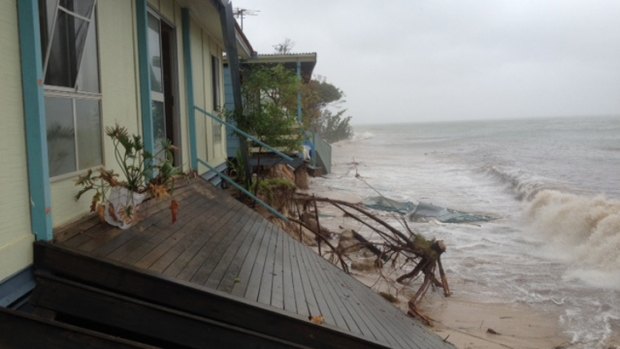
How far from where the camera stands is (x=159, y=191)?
4.34 m

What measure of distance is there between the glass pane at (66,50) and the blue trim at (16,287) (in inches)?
50.4

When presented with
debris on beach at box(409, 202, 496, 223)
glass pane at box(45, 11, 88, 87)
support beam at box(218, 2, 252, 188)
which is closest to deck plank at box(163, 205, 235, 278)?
glass pane at box(45, 11, 88, 87)

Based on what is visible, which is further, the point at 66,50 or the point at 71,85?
the point at 71,85

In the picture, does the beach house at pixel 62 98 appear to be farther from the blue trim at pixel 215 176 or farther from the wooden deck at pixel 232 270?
the blue trim at pixel 215 176

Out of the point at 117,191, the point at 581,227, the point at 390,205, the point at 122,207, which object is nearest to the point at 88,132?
the point at 117,191

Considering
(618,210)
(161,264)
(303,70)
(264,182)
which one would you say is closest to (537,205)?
(618,210)

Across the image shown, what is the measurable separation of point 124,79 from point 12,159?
2439 mm

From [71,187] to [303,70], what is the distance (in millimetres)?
14119

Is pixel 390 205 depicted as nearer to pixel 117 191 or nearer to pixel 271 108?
pixel 271 108

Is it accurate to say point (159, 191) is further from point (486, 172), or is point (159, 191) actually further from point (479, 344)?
point (486, 172)

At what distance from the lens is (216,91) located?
1110 centimetres

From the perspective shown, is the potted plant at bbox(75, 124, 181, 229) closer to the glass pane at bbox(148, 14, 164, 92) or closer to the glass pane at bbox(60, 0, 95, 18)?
the glass pane at bbox(60, 0, 95, 18)

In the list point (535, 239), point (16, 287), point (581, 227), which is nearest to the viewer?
point (16, 287)

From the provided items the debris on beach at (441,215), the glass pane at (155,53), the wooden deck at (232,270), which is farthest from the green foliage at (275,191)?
the debris on beach at (441,215)
